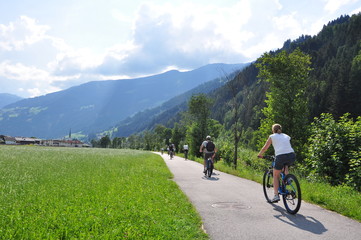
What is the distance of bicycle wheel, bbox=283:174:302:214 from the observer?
6652 millimetres

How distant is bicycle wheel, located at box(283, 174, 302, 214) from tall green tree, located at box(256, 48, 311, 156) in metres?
21.1

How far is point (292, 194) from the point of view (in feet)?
22.7

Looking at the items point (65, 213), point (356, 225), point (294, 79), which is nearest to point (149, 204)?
point (65, 213)

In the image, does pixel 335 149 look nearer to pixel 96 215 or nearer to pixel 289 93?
pixel 96 215

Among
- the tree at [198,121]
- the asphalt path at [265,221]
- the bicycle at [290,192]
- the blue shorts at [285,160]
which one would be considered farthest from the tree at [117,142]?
the bicycle at [290,192]

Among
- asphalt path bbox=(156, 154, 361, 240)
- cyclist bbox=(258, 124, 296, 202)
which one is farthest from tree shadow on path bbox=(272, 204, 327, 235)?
cyclist bbox=(258, 124, 296, 202)

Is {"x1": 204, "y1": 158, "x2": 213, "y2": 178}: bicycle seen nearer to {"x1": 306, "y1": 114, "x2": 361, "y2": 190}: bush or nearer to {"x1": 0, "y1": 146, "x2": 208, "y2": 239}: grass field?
{"x1": 306, "y1": 114, "x2": 361, "y2": 190}: bush

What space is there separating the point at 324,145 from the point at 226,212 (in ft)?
25.4

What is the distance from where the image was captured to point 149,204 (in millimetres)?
7113

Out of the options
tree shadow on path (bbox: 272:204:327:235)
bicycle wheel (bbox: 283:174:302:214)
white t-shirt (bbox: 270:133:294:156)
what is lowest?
tree shadow on path (bbox: 272:204:327:235)

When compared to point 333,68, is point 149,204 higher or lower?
lower

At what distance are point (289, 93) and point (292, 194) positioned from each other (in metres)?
22.9

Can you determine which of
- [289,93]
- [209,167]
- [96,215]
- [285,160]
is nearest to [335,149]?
[285,160]

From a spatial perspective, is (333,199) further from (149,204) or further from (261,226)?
(149,204)
